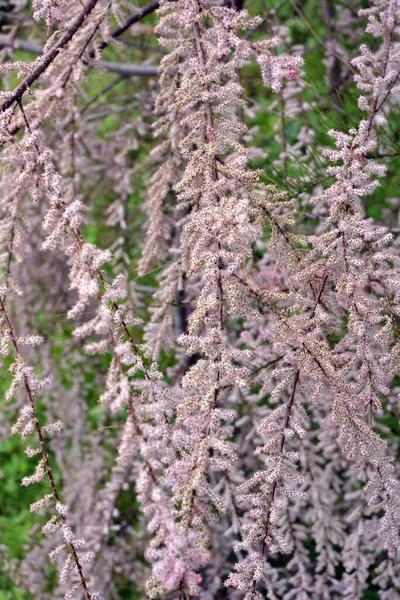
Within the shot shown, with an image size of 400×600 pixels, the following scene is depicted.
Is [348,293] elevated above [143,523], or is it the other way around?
[348,293]

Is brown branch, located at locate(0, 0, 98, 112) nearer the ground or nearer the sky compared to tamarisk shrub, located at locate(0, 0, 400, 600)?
nearer the sky

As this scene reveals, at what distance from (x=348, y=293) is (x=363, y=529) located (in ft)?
3.27

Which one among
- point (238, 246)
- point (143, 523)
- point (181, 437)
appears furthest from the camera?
point (143, 523)

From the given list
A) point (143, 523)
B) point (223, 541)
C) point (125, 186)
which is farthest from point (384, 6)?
point (143, 523)

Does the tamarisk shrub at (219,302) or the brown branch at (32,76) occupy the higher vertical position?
the brown branch at (32,76)

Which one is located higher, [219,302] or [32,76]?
[32,76]

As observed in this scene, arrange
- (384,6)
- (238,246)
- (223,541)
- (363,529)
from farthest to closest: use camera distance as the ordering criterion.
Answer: (223,541) < (363,529) < (384,6) < (238,246)

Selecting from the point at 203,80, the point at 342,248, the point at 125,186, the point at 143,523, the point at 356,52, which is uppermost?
the point at 203,80

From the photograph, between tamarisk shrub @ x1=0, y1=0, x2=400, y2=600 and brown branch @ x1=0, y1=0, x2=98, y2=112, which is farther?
brown branch @ x1=0, y1=0, x2=98, y2=112

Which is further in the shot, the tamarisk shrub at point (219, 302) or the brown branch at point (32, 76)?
the brown branch at point (32, 76)

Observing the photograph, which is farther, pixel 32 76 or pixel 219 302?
pixel 32 76

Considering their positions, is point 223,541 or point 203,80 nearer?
point 203,80

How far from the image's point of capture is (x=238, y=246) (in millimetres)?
940

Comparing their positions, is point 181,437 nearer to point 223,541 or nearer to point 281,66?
point 281,66
